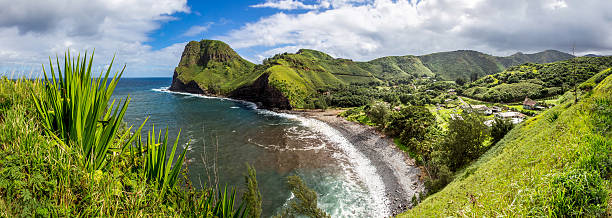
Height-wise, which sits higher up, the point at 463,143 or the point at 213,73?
the point at 213,73

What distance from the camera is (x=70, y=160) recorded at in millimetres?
2912

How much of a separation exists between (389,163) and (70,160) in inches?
1471

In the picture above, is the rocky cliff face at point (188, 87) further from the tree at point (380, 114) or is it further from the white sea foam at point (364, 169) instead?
the tree at point (380, 114)

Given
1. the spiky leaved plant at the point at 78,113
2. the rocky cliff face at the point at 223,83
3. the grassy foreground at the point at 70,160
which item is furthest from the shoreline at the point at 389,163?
the rocky cliff face at the point at 223,83

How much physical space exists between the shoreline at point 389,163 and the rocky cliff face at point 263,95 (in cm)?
3324

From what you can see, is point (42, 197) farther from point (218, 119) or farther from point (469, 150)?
point (218, 119)

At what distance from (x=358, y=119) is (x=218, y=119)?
133 ft

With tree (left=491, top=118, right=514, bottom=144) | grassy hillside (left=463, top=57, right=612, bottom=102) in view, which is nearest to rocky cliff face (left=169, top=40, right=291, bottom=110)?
tree (left=491, top=118, right=514, bottom=144)

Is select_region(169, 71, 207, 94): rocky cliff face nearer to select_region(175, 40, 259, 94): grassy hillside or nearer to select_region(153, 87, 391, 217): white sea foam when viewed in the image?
select_region(175, 40, 259, 94): grassy hillside

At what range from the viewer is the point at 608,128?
8.78 m

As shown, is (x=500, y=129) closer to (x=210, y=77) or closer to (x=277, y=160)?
(x=277, y=160)

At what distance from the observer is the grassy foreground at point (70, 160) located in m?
2.54

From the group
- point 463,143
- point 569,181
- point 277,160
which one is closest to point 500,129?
point 463,143

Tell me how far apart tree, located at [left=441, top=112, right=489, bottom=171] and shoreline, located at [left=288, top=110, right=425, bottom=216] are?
5014mm
